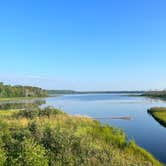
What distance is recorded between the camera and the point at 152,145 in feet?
97.5

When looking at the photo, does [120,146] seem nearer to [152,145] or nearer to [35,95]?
[152,145]

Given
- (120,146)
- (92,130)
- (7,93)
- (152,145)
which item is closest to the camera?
(120,146)

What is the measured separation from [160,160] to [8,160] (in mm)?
14291

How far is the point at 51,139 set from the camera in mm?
16156

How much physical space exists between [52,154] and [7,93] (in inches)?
6387

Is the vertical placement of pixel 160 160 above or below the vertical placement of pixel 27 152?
below

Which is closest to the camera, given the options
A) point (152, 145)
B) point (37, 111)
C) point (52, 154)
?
point (52, 154)

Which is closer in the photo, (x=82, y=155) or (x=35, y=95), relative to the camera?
(x=82, y=155)

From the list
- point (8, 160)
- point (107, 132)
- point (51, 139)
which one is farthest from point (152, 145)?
point (8, 160)

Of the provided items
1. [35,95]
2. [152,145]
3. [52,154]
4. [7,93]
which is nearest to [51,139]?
[52,154]

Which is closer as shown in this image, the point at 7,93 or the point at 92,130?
the point at 92,130

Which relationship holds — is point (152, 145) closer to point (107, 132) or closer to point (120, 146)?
point (107, 132)

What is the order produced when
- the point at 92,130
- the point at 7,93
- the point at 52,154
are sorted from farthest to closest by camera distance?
the point at 7,93 → the point at 92,130 → the point at 52,154

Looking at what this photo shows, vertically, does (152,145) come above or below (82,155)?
below
